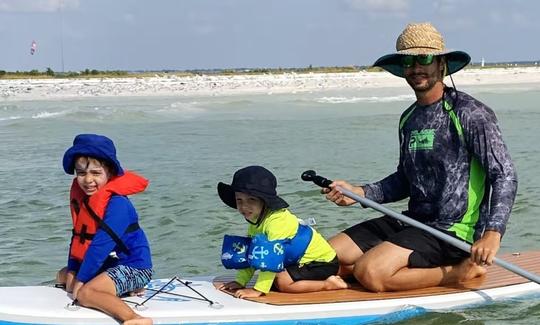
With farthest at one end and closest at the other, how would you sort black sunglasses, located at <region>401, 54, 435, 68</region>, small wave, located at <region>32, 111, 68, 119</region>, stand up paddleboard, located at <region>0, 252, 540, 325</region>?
small wave, located at <region>32, 111, 68, 119</region> → black sunglasses, located at <region>401, 54, 435, 68</region> → stand up paddleboard, located at <region>0, 252, 540, 325</region>

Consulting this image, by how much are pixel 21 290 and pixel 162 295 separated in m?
0.83

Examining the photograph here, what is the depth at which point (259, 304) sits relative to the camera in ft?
13.7

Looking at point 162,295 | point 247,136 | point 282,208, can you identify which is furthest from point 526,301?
point 247,136

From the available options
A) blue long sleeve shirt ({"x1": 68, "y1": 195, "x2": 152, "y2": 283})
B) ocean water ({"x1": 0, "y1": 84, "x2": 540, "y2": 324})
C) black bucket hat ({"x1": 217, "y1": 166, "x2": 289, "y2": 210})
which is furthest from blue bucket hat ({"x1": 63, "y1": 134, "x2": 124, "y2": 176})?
ocean water ({"x1": 0, "y1": 84, "x2": 540, "y2": 324})

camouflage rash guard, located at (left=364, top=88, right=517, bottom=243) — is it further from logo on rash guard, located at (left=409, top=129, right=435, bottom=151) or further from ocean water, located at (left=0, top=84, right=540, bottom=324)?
ocean water, located at (left=0, top=84, right=540, bottom=324)

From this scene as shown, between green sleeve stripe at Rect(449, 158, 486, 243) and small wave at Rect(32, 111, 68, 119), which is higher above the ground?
green sleeve stripe at Rect(449, 158, 486, 243)

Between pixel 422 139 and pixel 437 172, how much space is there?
0.71 feet

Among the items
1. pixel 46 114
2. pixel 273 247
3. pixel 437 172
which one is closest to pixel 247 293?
pixel 273 247

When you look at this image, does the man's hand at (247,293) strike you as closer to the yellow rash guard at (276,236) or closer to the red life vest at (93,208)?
the yellow rash guard at (276,236)

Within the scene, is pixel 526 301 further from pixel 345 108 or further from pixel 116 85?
pixel 116 85

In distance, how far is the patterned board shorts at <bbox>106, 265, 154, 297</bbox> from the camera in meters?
4.11

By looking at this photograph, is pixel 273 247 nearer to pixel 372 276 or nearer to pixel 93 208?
pixel 372 276

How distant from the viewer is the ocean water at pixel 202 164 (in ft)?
22.1

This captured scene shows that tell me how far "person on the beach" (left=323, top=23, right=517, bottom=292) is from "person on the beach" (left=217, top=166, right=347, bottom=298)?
0.76 feet
